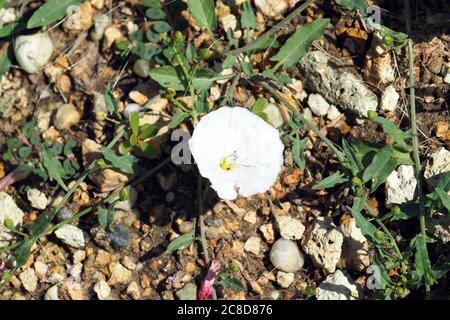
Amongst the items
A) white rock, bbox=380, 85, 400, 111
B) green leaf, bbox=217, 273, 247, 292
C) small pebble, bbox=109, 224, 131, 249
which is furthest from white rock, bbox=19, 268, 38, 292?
white rock, bbox=380, 85, 400, 111

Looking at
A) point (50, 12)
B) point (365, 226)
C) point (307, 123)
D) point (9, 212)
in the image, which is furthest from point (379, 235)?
point (50, 12)

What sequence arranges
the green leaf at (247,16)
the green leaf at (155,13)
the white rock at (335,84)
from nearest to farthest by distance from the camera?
the white rock at (335,84), the green leaf at (247,16), the green leaf at (155,13)

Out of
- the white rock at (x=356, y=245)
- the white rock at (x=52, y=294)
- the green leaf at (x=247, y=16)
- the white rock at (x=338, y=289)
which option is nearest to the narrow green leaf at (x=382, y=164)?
the white rock at (x=356, y=245)

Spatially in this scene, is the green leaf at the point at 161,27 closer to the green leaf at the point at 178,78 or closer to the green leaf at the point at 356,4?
the green leaf at the point at 178,78

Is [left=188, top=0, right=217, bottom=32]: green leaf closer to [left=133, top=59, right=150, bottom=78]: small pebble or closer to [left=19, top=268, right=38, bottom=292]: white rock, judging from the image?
[left=133, top=59, right=150, bottom=78]: small pebble
